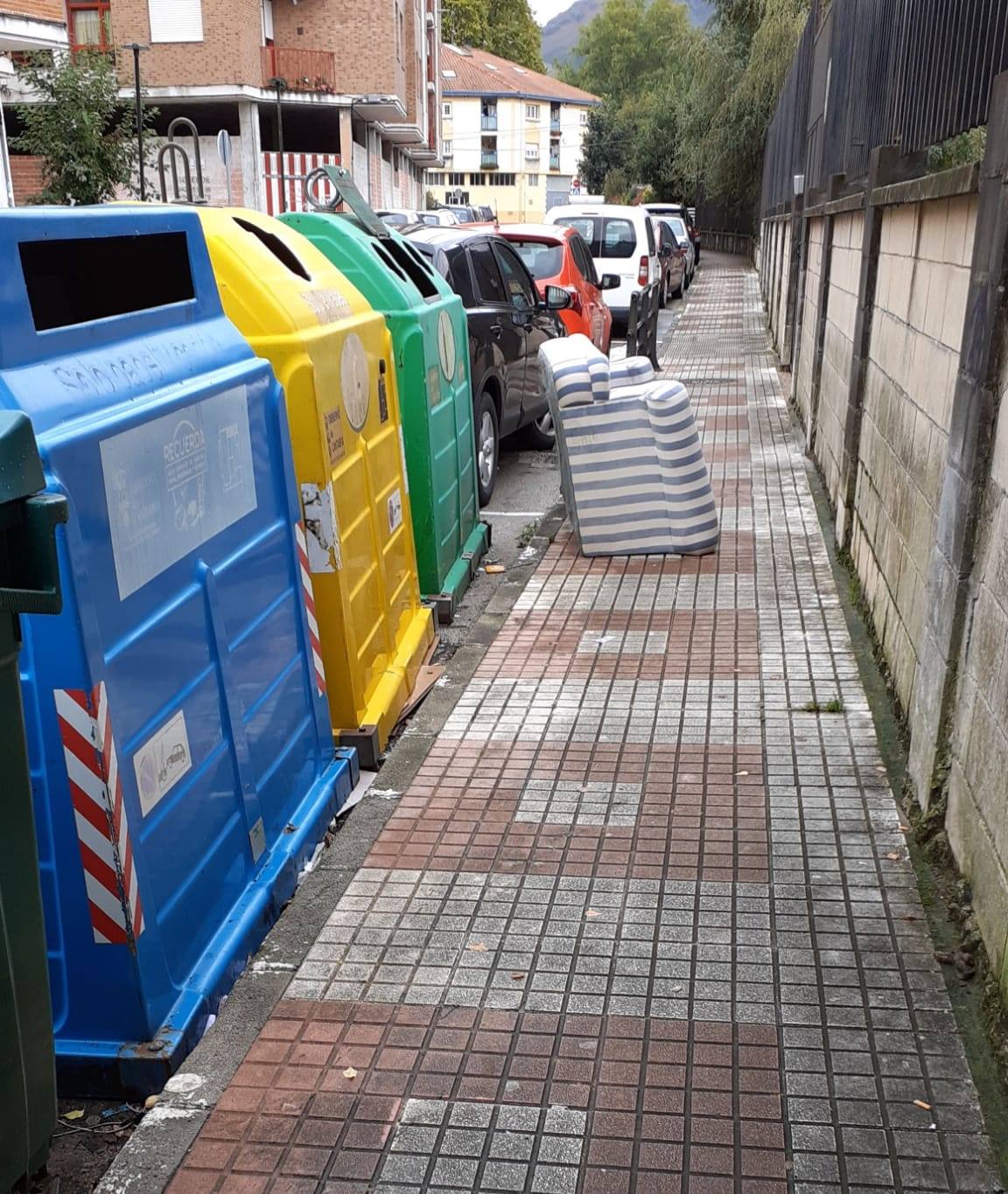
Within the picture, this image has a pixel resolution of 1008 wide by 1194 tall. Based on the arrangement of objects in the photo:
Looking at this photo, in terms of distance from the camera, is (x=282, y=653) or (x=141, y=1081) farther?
(x=282, y=653)

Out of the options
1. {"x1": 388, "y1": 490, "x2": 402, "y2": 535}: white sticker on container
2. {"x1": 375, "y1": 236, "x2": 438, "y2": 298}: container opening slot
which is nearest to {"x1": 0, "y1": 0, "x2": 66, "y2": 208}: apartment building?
{"x1": 375, "y1": 236, "x2": 438, "y2": 298}: container opening slot

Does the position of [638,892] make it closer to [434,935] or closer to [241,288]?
[434,935]

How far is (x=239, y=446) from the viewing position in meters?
3.69

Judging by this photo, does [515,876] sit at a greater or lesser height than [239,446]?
lesser

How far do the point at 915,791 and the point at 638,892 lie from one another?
116 centimetres

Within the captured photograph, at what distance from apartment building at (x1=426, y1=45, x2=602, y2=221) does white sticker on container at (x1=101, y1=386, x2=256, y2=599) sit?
8321cm

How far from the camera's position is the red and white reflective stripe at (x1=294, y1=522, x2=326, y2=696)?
4.18 m

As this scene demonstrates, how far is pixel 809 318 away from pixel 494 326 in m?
3.92

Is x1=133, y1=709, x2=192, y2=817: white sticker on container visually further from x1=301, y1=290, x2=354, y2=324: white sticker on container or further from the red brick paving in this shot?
x1=301, y1=290, x2=354, y2=324: white sticker on container

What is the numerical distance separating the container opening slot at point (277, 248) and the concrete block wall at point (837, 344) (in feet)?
12.5

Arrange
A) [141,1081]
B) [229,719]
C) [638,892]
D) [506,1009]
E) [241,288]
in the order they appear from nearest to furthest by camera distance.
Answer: [141,1081], [506,1009], [229,719], [638,892], [241,288]

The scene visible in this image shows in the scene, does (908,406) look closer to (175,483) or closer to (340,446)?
(340,446)

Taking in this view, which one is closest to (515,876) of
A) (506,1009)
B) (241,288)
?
(506,1009)

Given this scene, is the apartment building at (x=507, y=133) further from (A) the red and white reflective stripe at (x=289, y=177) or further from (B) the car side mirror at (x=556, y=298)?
(B) the car side mirror at (x=556, y=298)
